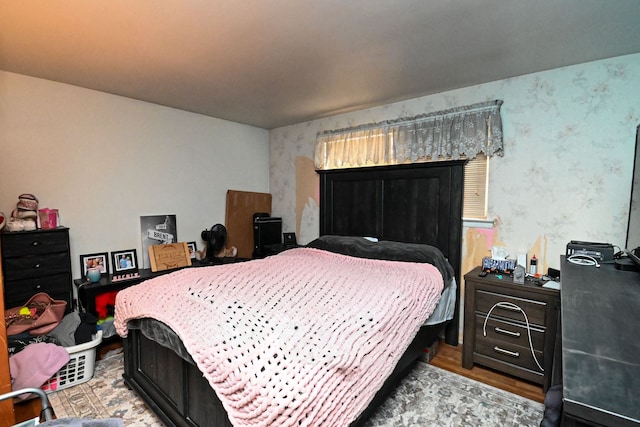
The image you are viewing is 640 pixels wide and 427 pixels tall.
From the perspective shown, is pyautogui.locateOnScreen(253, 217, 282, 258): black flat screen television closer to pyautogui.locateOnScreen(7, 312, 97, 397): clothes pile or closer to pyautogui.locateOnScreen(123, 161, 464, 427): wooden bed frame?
pyautogui.locateOnScreen(123, 161, 464, 427): wooden bed frame

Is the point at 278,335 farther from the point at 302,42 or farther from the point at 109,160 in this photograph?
the point at 109,160

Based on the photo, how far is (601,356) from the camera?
714mm

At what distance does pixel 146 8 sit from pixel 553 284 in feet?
10.7

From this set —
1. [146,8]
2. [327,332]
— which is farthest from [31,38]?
[327,332]

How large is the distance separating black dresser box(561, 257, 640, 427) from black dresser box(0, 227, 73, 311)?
335cm

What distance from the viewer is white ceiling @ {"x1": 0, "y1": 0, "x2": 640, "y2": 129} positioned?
5.27ft

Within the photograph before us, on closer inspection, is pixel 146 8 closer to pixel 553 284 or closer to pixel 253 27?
pixel 253 27

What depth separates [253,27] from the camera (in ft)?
5.85

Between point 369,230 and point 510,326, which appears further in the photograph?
point 369,230

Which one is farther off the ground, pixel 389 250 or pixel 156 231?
pixel 156 231

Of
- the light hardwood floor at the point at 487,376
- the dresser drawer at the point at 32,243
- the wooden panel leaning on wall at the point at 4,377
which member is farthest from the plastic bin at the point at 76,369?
the light hardwood floor at the point at 487,376

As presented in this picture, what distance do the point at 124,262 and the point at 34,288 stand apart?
0.77 m

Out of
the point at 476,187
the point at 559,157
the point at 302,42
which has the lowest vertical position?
the point at 476,187

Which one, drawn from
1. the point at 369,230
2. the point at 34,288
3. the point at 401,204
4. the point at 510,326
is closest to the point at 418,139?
the point at 401,204
